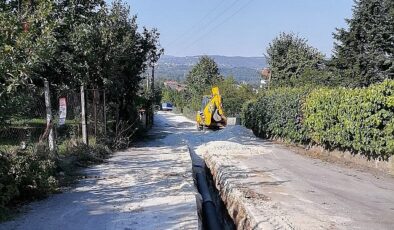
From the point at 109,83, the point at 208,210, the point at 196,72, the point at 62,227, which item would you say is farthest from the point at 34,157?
the point at 196,72

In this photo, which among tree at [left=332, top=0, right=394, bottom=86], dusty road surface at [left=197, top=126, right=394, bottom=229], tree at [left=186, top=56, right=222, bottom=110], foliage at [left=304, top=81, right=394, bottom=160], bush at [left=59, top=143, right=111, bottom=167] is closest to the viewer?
dusty road surface at [left=197, top=126, right=394, bottom=229]

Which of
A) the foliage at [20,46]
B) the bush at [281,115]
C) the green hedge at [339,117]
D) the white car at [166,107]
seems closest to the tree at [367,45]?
the bush at [281,115]

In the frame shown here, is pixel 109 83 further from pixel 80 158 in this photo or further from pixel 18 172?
pixel 18 172

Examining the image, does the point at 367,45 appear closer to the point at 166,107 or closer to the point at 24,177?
the point at 24,177

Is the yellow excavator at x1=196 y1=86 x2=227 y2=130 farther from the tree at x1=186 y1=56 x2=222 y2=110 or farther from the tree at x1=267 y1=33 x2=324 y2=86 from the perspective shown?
the tree at x1=186 y1=56 x2=222 y2=110

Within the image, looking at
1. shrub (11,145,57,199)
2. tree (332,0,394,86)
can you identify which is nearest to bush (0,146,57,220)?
shrub (11,145,57,199)

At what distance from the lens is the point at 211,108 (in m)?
30.1

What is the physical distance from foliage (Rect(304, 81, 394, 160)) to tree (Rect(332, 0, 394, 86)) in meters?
10.8

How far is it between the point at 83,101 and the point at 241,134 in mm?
13620

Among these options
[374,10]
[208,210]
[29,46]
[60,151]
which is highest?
[374,10]

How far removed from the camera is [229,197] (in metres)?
10.8

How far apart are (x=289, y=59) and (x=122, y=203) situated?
37622mm

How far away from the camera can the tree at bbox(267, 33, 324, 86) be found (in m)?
42.5

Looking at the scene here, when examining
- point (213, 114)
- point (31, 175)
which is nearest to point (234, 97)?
point (213, 114)
